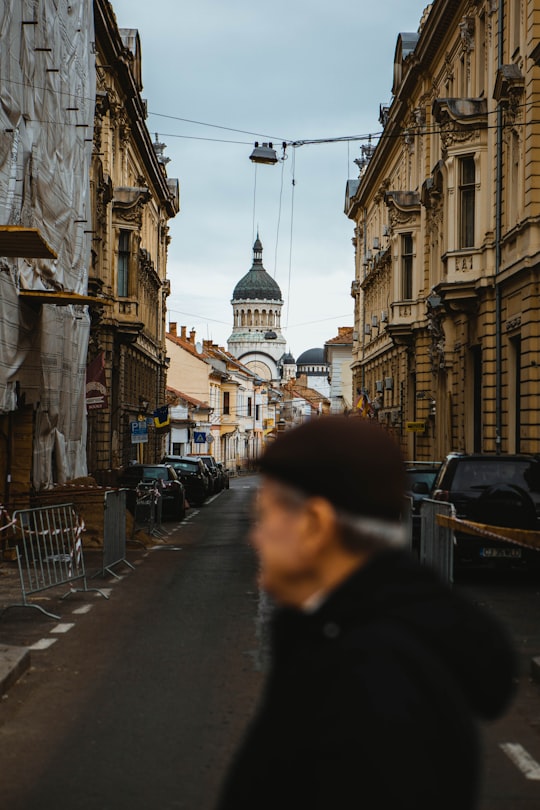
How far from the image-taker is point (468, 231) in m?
29.7

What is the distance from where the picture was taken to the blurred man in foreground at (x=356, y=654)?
5.94 ft

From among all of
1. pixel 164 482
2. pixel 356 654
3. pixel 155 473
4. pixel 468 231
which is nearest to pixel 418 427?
pixel 468 231

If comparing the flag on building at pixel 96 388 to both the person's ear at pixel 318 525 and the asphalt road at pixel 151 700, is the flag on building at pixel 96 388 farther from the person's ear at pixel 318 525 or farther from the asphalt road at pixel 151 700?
the person's ear at pixel 318 525

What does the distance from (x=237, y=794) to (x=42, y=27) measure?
66.7 ft

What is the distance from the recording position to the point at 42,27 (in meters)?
20.5

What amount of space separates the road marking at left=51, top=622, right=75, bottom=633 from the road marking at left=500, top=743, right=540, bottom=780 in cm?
533

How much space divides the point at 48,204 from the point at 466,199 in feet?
43.3

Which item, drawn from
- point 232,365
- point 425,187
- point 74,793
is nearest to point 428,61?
point 425,187

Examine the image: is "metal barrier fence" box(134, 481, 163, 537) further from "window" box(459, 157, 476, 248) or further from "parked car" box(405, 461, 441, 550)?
"window" box(459, 157, 476, 248)

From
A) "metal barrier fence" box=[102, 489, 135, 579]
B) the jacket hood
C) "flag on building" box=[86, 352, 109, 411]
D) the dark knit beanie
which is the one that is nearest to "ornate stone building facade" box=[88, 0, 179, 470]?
"flag on building" box=[86, 352, 109, 411]

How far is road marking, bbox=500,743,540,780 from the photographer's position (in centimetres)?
635

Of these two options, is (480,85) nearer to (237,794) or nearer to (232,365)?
(237,794)

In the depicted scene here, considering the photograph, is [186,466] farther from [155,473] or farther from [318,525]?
[318,525]

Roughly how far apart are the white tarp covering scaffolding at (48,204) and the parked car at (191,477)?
11956 mm
